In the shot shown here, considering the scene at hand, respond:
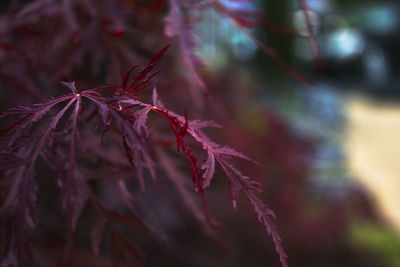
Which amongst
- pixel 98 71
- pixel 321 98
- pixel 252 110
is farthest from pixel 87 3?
pixel 321 98

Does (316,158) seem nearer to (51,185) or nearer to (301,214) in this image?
(301,214)

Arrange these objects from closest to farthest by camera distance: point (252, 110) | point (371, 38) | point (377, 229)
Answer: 1. point (377, 229)
2. point (252, 110)
3. point (371, 38)

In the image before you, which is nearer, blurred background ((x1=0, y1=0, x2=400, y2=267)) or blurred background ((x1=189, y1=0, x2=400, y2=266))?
blurred background ((x1=0, y1=0, x2=400, y2=267))

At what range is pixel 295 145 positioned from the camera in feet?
15.9

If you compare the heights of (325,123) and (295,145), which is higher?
(295,145)

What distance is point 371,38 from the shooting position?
13055mm

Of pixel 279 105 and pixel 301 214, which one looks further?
pixel 279 105

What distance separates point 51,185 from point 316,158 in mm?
5118

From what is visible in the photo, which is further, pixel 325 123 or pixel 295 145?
pixel 325 123

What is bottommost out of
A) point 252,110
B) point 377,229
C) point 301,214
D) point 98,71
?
point 377,229

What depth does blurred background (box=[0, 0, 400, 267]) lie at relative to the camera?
115 centimetres

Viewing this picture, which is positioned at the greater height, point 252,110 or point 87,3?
point 87,3

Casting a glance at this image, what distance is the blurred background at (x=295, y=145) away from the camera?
1.15m

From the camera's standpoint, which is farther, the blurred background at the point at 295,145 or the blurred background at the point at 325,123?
the blurred background at the point at 325,123
